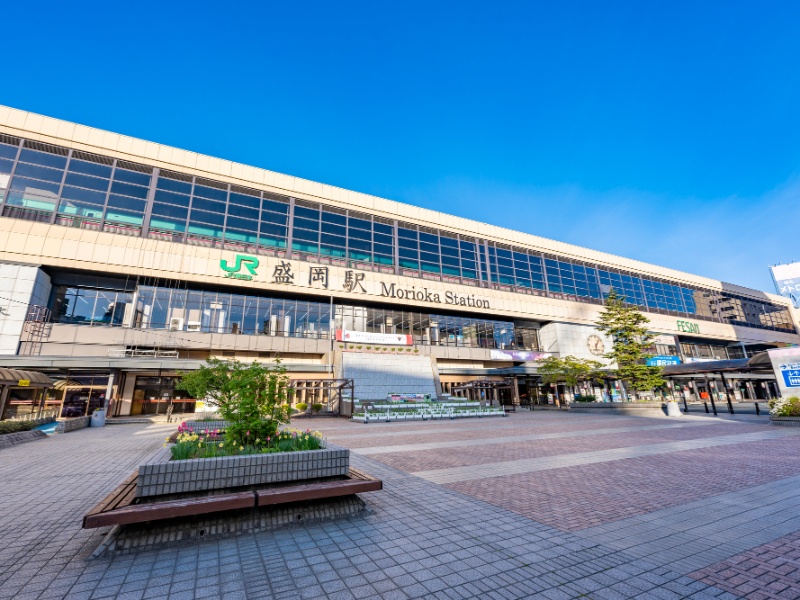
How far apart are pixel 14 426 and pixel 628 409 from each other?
33998mm

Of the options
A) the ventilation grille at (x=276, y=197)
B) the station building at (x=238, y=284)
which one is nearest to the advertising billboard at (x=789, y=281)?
the station building at (x=238, y=284)

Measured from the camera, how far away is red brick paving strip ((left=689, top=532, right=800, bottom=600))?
3186mm

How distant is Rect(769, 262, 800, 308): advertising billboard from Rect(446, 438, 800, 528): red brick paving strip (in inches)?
3678

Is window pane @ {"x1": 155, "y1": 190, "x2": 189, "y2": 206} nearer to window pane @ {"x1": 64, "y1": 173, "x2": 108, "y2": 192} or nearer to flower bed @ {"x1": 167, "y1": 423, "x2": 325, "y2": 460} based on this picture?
window pane @ {"x1": 64, "y1": 173, "x2": 108, "y2": 192}

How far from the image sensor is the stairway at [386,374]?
3098 cm

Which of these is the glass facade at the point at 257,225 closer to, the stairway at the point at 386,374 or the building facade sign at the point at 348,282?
the building facade sign at the point at 348,282

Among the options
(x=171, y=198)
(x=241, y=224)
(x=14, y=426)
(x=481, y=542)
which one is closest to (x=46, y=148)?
(x=171, y=198)

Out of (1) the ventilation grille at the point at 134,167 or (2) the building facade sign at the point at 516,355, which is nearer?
(1) the ventilation grille at the point at 134,167

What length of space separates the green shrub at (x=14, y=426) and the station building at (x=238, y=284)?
1449 mm

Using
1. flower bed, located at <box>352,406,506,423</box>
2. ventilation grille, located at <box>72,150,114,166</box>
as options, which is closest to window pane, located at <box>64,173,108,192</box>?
ventilation grille, located at <box>72,150,114,166</box>

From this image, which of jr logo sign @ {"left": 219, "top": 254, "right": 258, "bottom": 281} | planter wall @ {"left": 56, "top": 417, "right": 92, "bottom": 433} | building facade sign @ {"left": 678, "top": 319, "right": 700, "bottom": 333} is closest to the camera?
planter wall @ {"left": 56, "top": 417, "right": 92, "bottom": 433}

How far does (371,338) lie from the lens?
37.0 m

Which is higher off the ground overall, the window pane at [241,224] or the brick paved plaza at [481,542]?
the window pane at [241,224]

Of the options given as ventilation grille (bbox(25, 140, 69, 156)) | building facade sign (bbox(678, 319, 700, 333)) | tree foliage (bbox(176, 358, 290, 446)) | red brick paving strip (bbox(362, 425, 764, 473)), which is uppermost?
ventilation grille (bbox(25, 140, 69, 156))
